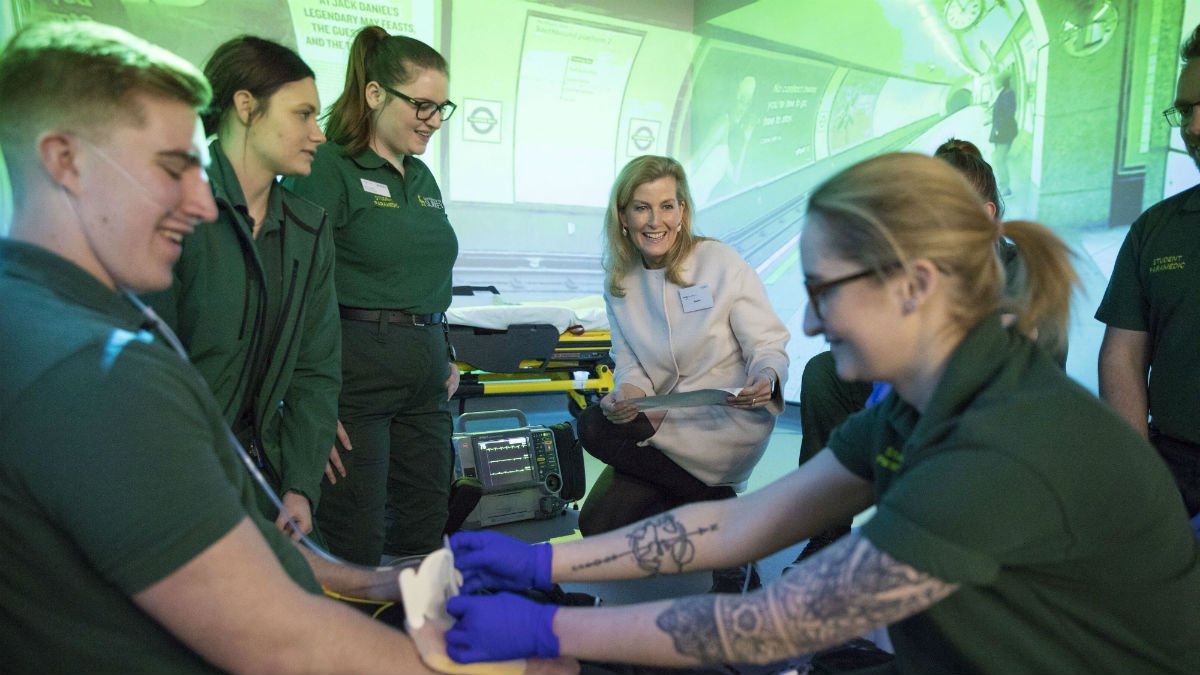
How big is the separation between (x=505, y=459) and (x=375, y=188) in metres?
1.56

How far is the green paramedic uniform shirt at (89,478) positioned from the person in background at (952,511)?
1.42 feet

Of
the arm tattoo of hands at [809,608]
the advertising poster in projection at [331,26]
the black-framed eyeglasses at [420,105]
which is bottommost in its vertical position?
the arm tattoo of hands at [809,608]

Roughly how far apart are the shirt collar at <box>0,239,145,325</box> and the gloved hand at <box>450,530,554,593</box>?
660 mm

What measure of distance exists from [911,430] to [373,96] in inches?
73.4

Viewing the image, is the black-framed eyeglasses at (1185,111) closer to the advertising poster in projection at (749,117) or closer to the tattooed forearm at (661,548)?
the tattooed forearm at (661,548)

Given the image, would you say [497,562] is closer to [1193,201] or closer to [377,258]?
[377,258]

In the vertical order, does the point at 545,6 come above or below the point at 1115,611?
above

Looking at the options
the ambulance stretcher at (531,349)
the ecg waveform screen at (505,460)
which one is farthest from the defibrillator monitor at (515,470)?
the ambulance stretcher at (531,349)

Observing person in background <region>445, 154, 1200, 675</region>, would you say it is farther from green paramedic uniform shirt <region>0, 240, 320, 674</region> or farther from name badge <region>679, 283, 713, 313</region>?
name badge <region>679, 283, 713, 313</region>

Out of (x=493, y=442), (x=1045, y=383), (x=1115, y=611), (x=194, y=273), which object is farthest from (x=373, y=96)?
(x=1115, y=611)

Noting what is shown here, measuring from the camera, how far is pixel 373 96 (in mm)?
2438

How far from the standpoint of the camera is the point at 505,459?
3623mm

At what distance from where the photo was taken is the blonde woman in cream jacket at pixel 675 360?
98.8 inches

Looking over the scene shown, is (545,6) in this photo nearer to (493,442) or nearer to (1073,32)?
(1073,32)
